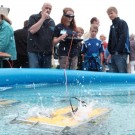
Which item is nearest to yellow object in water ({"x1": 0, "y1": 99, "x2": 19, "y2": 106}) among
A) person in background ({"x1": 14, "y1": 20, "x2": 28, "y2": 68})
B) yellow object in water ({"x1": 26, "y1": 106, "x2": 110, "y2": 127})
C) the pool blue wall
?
the pool blue wall

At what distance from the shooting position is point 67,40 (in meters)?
5.27

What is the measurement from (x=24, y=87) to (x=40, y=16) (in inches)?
47.1

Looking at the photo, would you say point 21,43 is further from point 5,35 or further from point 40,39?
point 40,39

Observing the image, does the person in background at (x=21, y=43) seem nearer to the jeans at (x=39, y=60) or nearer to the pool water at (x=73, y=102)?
the jeans at (x=39, y=60)

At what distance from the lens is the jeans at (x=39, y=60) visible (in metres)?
4.97

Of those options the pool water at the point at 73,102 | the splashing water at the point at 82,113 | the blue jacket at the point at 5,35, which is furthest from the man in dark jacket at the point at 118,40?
the splashing water at the point at 82,113

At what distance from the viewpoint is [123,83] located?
5180 millimetres

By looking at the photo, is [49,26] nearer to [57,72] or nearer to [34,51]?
[34,51]

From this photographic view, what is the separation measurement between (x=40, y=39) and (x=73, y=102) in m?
1.46

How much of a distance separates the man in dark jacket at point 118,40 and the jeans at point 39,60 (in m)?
1.04

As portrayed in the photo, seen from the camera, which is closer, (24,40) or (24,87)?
(24,87)

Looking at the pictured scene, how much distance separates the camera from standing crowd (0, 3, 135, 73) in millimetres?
4984

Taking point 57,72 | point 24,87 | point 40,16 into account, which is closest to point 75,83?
point 57,72

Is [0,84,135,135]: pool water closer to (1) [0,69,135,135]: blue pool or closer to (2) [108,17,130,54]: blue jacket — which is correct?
(1) [0,69,135,135]: blue pool
